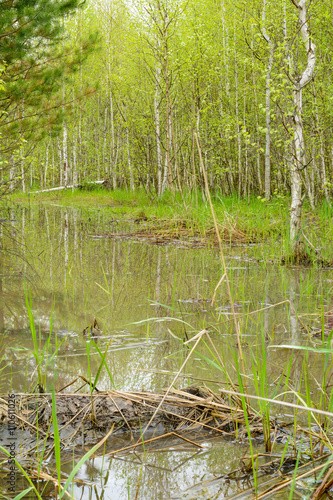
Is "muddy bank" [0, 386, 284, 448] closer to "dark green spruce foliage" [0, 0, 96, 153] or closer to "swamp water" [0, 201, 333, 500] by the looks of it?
"swamp water" [0, 201, 333, 500]

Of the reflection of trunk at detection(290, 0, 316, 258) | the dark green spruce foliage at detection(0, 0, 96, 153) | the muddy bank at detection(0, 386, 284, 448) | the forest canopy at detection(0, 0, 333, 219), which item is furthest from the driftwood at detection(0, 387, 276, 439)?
the dark green spruce foliage at detection(0, 0, 96, 153)

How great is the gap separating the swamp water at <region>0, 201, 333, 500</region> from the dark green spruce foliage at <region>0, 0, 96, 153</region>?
3.70m

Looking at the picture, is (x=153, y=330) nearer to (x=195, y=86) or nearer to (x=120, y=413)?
(x=120, y=413)

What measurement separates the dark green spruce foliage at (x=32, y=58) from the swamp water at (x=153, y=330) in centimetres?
370

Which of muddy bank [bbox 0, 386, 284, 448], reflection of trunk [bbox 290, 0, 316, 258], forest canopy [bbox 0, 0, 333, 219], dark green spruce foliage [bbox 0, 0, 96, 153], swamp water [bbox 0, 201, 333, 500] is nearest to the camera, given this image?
swamp water [bbox 0, 201, 333, 500]

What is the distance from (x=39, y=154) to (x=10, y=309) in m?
29.2

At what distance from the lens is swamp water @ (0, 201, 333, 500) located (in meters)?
1.25

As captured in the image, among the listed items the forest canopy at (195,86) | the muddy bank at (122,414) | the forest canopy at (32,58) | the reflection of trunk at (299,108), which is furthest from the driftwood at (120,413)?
the forest canopy at (32,58)

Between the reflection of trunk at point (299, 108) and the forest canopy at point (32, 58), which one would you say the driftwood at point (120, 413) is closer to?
the reflection of trunk at point (299, 108)

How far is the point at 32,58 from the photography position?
356 inches

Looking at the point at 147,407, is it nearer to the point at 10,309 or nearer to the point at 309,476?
the point at 309,476

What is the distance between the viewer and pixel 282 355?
7.53 ft

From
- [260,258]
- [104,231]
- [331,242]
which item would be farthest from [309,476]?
[104,231]

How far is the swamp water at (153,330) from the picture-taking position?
1.25m
